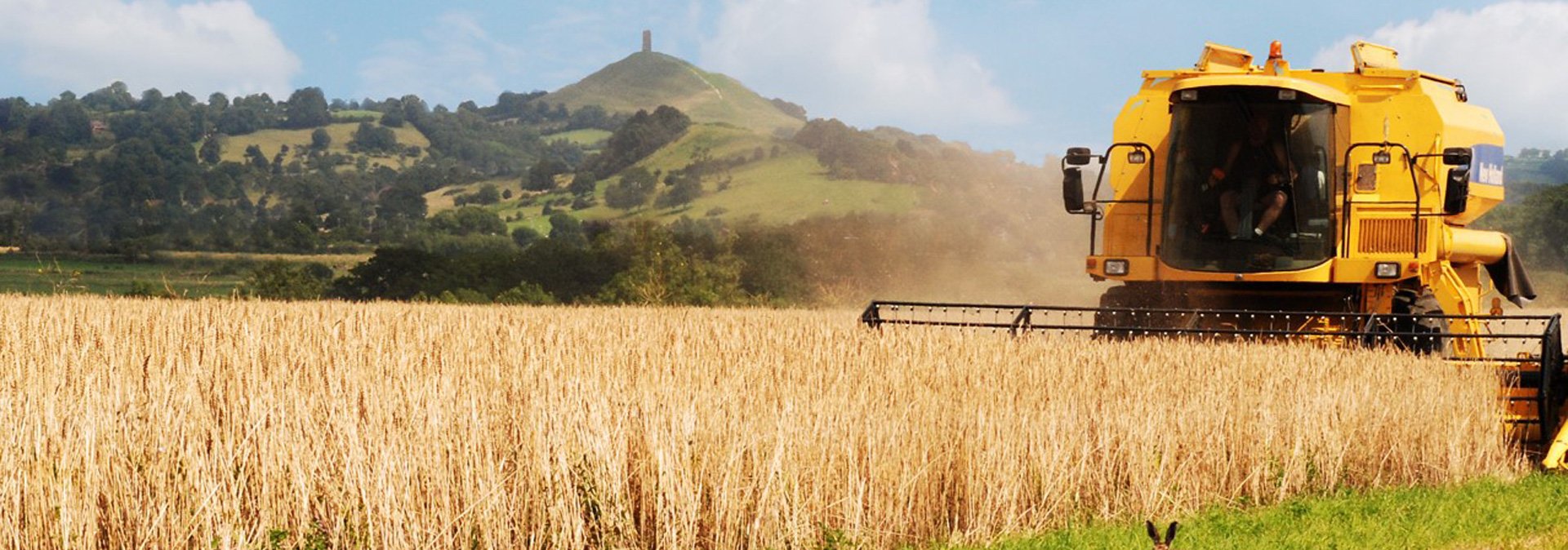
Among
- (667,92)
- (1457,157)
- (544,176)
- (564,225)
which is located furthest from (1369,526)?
(667,92)

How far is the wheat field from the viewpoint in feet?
17.8

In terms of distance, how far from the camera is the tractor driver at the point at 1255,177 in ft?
43.5

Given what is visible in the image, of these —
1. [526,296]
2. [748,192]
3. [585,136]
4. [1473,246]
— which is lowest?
[526,296]

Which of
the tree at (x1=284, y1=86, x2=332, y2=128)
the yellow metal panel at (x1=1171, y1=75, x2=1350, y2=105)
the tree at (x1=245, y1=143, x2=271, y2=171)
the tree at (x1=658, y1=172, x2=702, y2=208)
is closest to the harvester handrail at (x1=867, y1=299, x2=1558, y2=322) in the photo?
the yellow metal panel at (x1=1171, y1=75, x2=1350, y2=105)

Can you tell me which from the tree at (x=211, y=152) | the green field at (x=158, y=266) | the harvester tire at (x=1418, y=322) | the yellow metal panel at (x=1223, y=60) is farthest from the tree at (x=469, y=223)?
the harvester tire at (x=1418, y=322)

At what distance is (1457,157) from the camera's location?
12828 mm

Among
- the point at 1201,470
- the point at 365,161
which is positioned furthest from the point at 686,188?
the point at 1201,470

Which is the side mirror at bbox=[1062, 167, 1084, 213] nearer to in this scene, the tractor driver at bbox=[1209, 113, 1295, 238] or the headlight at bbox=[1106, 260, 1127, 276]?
the headlight at bbox=[1106, 260, 1127, 276]

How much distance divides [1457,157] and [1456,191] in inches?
12.5

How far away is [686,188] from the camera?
8294 centimetres

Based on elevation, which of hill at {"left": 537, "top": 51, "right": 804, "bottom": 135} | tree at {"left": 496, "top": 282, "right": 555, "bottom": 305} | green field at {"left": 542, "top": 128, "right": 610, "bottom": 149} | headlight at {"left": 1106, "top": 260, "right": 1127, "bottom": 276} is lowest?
tree at {"left": 496, "top": 282, "right": 555, "bottom": 305}

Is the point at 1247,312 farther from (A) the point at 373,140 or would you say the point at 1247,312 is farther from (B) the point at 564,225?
(A) the point at 373,140

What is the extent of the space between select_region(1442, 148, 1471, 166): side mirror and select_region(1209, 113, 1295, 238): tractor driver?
45.4 inches

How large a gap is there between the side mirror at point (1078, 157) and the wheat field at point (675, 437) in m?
2.01
